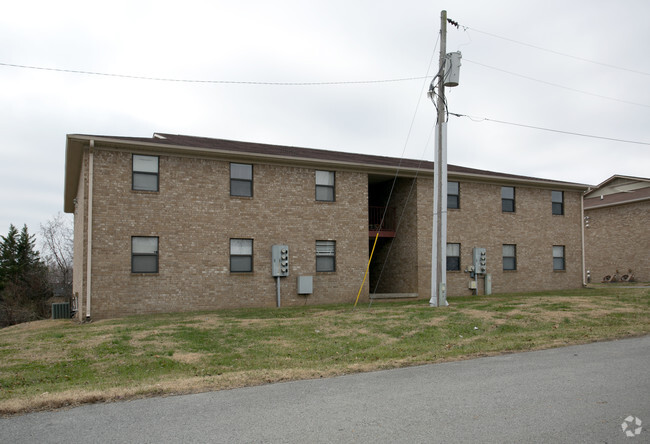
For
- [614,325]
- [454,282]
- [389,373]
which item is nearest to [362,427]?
[389,373]

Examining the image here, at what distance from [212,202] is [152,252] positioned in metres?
2.72

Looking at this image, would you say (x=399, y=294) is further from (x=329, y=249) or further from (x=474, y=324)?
(x=474, y=324)

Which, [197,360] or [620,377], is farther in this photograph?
[197,360]

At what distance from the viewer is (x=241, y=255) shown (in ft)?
65.1

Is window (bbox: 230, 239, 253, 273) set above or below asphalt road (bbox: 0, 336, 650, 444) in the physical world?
above

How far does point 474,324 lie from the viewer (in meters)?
13.2

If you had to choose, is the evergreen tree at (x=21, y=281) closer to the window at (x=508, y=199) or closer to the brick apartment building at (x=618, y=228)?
the window at (x=508, y=199)

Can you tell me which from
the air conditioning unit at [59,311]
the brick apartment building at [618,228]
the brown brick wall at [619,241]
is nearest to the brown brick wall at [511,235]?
the brick apartment building at [618,228]

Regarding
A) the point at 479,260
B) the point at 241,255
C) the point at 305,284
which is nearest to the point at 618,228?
the point at 479,260

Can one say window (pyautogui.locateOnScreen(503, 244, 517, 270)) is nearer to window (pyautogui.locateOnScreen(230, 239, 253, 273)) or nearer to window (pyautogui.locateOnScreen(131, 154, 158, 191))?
window (pyautogui.locateOnScreen(230, 239, 253, 273))

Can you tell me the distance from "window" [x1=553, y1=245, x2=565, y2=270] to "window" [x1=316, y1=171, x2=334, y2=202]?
12436 mm

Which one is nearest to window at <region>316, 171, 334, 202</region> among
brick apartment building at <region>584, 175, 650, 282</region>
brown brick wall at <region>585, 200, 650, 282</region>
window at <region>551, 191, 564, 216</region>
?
window at <region>551, 191, 564, 216</region>

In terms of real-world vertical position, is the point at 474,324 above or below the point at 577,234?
below

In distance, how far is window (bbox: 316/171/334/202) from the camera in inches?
841
